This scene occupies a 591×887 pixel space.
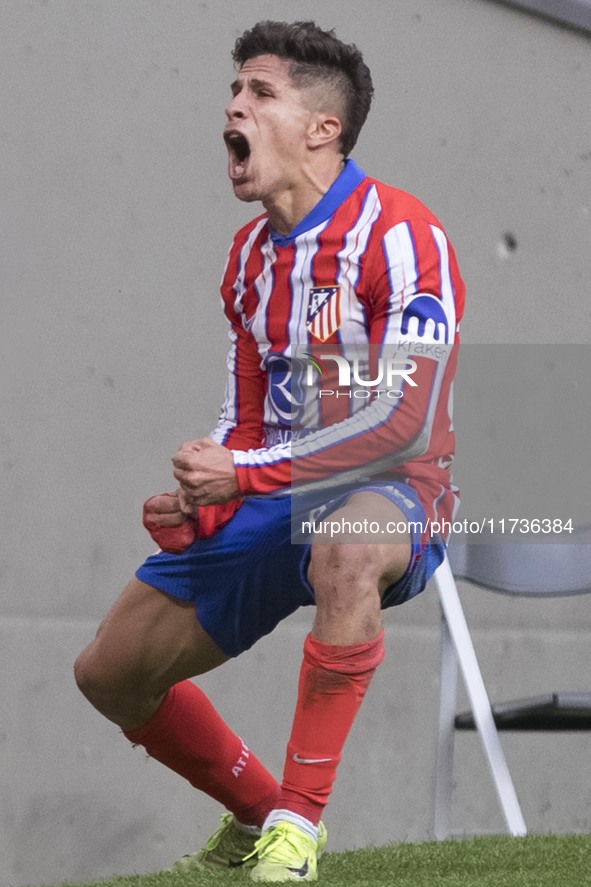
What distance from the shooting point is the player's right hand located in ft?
9.23

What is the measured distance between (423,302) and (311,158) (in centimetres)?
42

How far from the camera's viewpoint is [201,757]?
299 cm

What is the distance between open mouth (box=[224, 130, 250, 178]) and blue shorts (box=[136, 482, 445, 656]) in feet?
1.99

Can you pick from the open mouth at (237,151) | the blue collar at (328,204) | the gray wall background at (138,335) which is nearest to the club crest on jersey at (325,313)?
the blue collar at (328,204)

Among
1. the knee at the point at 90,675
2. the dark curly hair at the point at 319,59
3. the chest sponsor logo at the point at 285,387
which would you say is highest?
the dark curly hair at the point at 319,59

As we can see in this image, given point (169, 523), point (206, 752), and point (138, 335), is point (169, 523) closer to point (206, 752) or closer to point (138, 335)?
point (206, 752)

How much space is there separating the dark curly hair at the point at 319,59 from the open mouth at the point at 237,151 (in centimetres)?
16

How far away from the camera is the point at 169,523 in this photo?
2836 millimetres

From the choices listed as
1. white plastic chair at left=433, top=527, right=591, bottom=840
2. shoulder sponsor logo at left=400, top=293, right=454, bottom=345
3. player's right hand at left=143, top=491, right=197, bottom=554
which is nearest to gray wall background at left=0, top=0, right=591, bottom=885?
white plastic chair at left=433, top=527, right=591, bottom=840

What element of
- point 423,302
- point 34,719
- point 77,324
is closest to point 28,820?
point 34,719

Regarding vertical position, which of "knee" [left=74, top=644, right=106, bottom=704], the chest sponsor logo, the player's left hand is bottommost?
"knee" [left=74, top=644, right=106, bottom=704]

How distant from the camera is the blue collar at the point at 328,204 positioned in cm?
285

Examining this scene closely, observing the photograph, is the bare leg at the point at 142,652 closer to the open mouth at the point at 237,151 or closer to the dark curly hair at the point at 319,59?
the open mouth at the point at 237,151

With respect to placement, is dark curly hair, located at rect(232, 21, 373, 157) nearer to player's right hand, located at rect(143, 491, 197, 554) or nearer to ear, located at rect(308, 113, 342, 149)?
ear, located at rect(308, 113, 342, 149)
